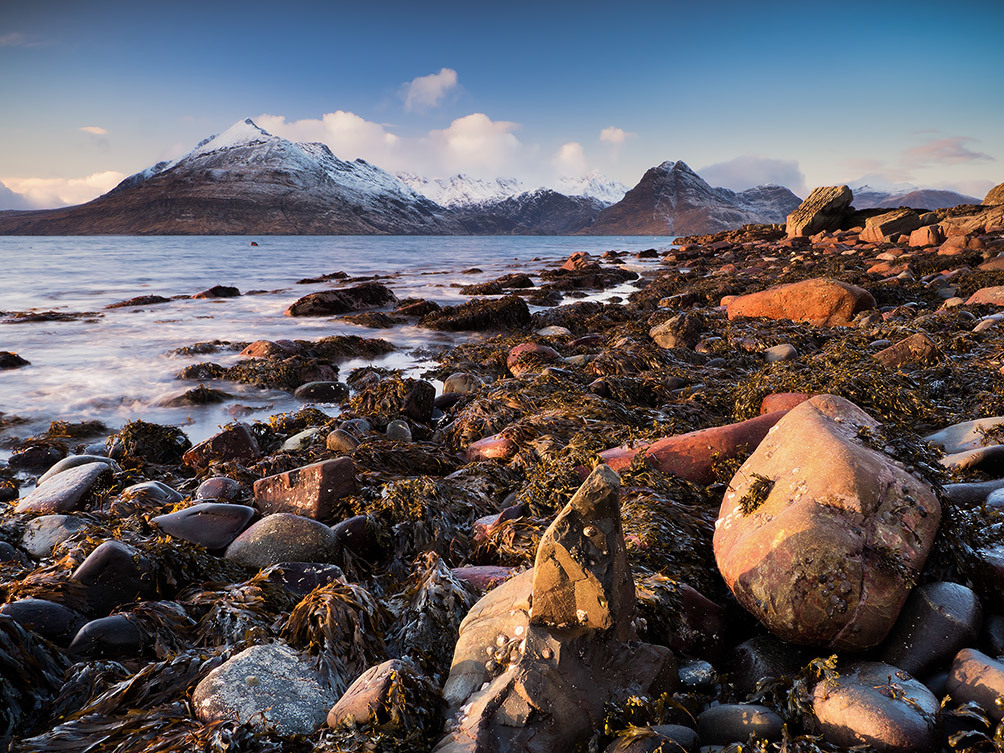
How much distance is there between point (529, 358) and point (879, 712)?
6042mm

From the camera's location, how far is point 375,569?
3354 millimetres

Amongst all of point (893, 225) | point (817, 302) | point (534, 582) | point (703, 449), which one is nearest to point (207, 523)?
point (534, 582)

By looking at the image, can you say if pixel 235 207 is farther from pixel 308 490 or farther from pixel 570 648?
pixel 570 648

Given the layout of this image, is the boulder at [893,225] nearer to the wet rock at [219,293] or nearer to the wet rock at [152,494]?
the wet rock at [219,293]

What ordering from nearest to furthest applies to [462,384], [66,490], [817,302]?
1. [66,490]
2. [462,384]
3. [817,302]

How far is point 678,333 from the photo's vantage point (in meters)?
8.36

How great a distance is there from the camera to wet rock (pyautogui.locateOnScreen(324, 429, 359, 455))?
185 inches

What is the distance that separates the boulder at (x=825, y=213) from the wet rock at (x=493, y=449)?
41231 mm

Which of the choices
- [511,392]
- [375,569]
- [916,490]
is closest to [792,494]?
[916,490]

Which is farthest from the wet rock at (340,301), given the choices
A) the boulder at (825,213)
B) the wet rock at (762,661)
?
the boulder at (825,213)

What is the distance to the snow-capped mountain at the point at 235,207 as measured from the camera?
460ft

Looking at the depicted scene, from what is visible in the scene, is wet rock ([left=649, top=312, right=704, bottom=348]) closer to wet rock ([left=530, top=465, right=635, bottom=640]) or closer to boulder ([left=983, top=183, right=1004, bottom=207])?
wet rock ([left=530, top=465, right=635, bottom=640])

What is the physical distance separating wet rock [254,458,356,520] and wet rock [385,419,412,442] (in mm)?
1364

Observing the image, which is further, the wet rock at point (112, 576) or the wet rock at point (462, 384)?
the wet rock at point (462, 384)
